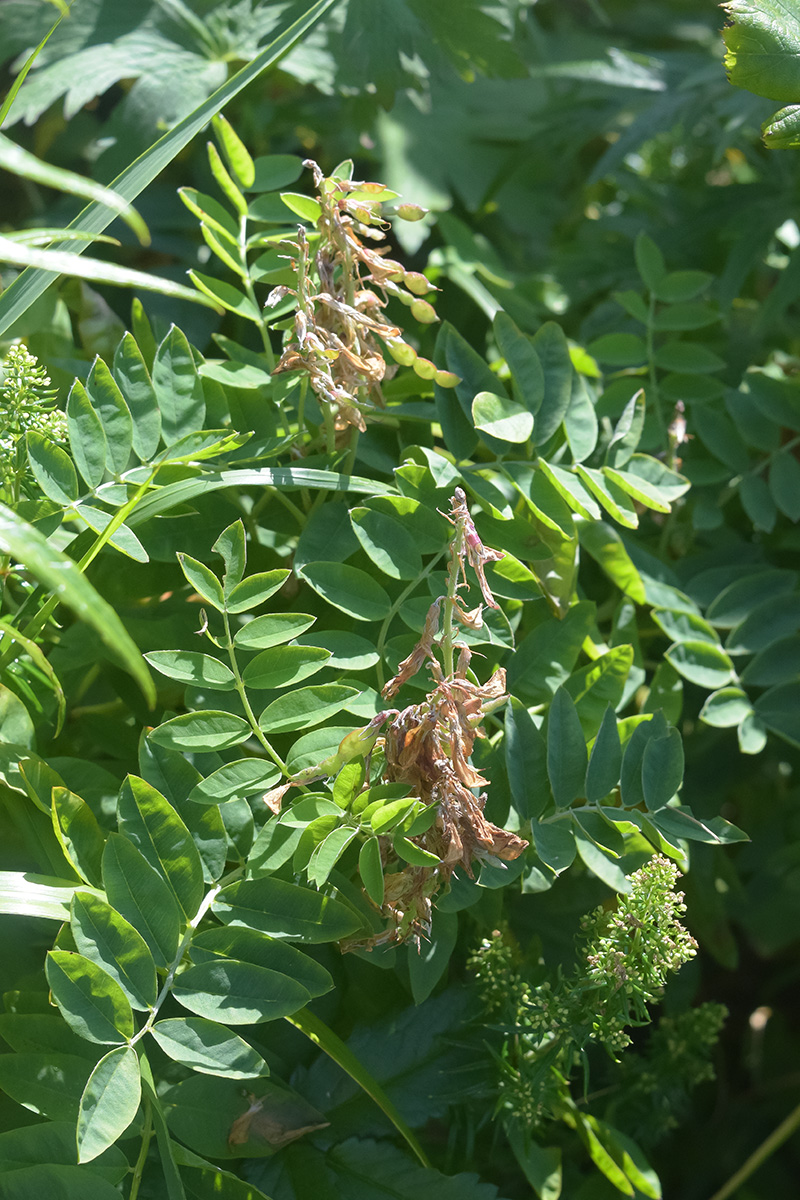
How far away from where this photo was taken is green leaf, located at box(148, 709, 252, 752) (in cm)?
51

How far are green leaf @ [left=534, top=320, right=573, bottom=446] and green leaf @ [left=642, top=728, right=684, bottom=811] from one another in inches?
8.9

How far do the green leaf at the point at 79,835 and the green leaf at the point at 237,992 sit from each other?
80mm

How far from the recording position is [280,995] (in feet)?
1.54

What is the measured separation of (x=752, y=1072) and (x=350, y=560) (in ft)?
2.72

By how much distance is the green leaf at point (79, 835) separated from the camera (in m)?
0.50

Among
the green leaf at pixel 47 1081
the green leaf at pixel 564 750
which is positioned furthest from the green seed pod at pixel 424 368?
the green leaf at pixel 47 1081

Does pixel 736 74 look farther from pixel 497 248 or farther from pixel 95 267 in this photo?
pixel 497 248

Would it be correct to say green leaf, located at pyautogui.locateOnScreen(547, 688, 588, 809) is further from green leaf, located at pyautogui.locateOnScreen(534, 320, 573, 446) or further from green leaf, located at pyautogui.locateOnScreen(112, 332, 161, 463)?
green leaf, located at pyautogui.locateOnScreen(112, 332, 161, 463)

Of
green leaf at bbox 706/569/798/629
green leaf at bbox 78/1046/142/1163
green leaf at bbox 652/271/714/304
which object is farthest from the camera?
green leaf at bbox 652/271/714/304

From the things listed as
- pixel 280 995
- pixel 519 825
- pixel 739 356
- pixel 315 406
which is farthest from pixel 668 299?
pixel 280 995

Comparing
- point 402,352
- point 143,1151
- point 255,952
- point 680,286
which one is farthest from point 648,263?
point 143,1151

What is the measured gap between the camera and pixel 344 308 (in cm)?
55

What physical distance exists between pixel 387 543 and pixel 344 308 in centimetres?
14

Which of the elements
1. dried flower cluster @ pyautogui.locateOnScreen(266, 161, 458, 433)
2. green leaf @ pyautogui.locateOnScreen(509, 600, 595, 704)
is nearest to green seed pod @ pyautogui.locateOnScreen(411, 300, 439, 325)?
dried flower cluster @ pyautogui.locateOnScreen(266, 161, 458, 433)
